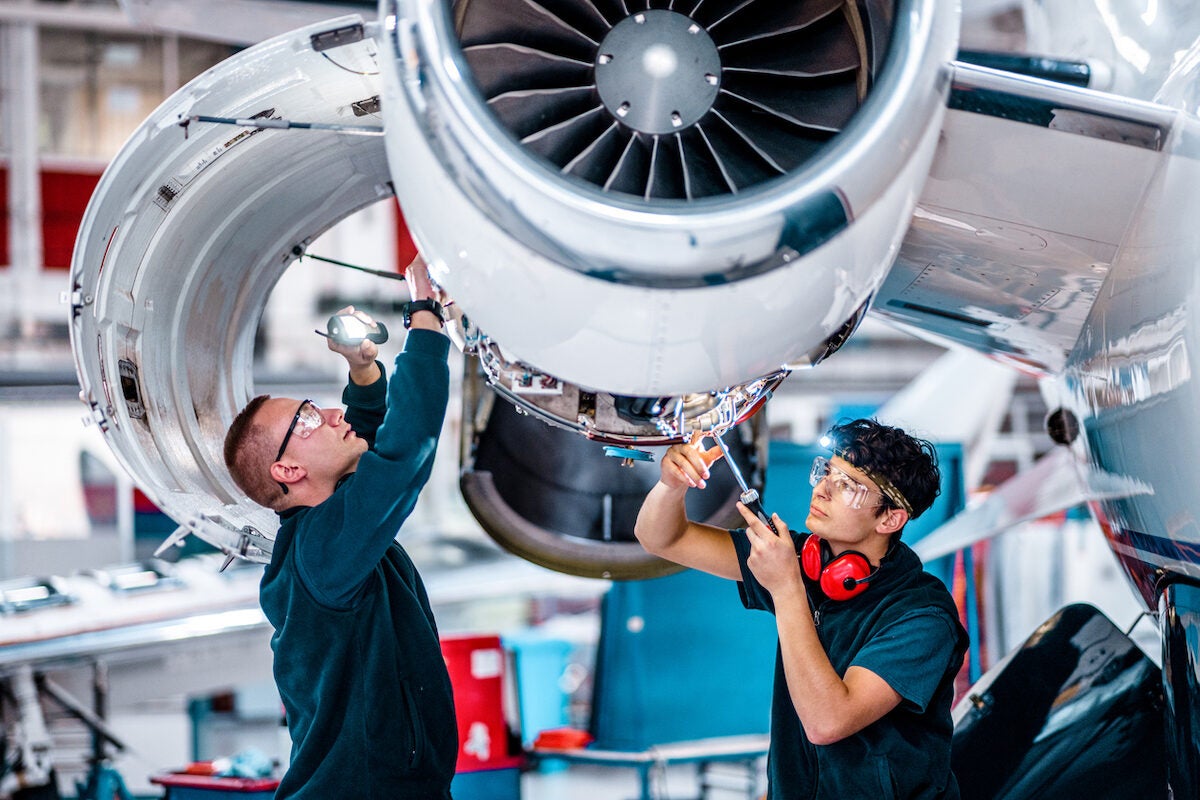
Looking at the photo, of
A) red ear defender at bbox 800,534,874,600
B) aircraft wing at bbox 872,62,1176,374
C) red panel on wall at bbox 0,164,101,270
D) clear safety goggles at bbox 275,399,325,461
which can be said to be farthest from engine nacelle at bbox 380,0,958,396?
red panel on wall at bbox 0,164,101,270

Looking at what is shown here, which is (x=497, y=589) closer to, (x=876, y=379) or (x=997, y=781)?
(x=997, y=781)

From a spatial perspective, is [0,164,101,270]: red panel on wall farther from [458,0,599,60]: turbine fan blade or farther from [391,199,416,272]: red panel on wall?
[458,0,599,60]: turbine fan blade

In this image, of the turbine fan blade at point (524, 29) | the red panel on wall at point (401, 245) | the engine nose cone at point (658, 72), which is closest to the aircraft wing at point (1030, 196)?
the engine nose cone at point (658, 72)

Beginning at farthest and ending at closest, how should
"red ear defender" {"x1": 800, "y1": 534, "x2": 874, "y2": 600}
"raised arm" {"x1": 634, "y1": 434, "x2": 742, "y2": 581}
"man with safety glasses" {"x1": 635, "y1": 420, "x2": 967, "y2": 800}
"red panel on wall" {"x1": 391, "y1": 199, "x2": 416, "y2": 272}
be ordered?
"red panel on wall" {"x1": 391, "y1": 199, "x2": 416, "y2": 272} < "raised arm" {"x1": 634, "y1": 434, "x2": 742, "y2": 581} < "red ear defender" {"x1": 800, "y1": 534, "x2": 874, "y2": 600} < "man with safety glasses" {"x1": 635, "y1": 420, "x2": 967, "y2": 800}

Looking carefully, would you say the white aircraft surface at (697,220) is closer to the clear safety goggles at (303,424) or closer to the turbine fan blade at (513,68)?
the turbine fan blade at (513,68)

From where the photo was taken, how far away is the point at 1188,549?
2514mm

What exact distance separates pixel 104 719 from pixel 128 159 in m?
4.25

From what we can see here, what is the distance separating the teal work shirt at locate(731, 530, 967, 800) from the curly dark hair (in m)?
0.13

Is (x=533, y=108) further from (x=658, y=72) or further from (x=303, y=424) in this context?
(x=303, y=424)

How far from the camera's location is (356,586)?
259 centimetres

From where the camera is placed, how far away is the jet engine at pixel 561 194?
195 cm

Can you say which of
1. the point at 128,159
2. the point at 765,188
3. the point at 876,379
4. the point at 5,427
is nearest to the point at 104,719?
the point at 128,159

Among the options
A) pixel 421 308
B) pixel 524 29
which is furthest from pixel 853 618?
pixel 524 29

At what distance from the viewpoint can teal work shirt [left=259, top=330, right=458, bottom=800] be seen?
8.21ft
